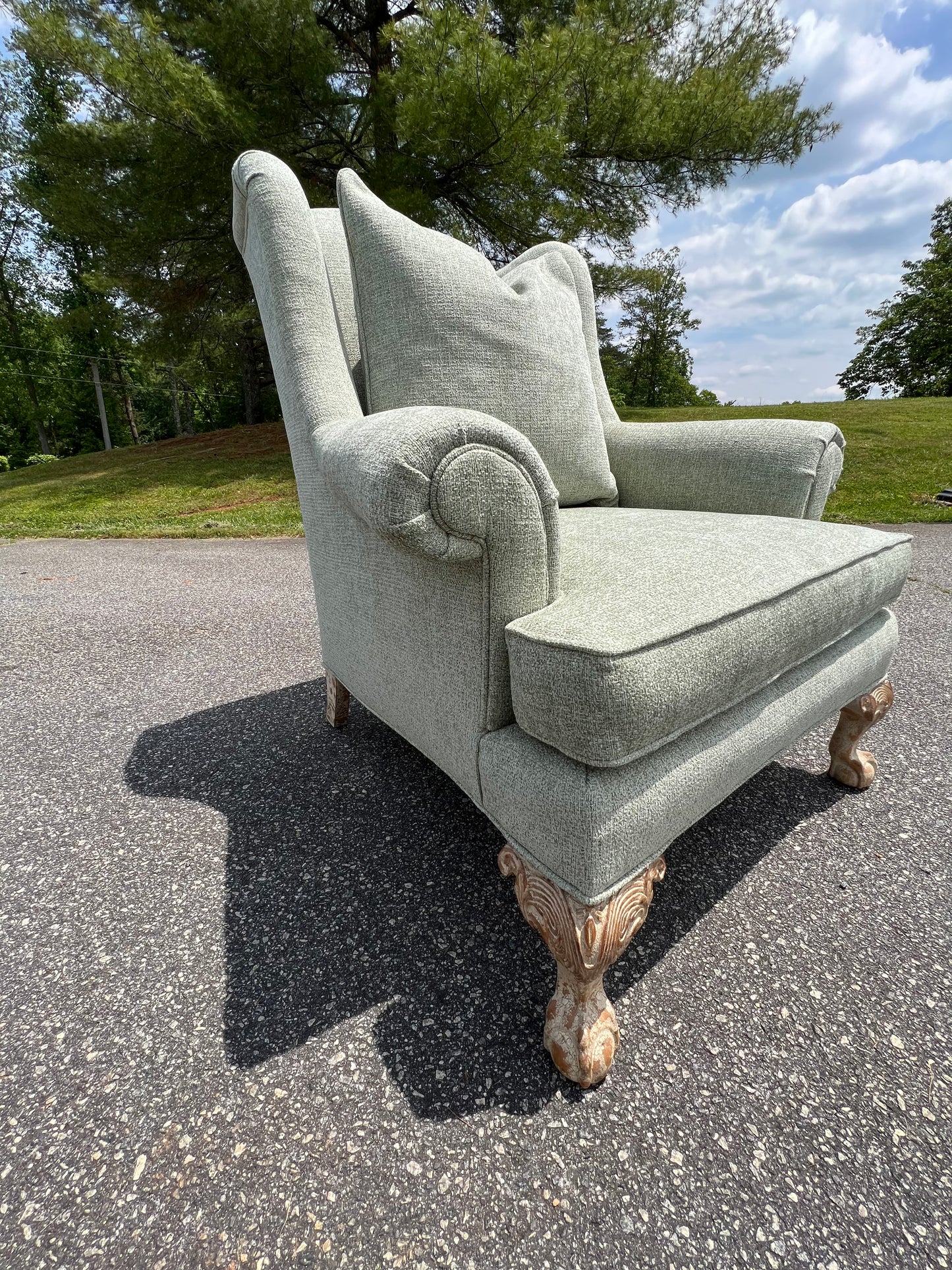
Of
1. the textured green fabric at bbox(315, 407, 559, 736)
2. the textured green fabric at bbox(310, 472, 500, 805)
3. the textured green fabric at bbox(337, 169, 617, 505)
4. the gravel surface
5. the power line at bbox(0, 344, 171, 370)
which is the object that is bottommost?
the gravel surface

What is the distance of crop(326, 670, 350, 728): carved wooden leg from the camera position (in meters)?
1.63

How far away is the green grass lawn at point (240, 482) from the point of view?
4.73 metres

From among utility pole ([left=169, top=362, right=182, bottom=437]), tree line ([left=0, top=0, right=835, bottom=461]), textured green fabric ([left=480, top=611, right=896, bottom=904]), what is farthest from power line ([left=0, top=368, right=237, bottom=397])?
textured green fabric ([left=480, top=611, right=896, bottom=904])

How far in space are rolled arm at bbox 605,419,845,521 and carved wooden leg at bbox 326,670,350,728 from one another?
0.98 metres

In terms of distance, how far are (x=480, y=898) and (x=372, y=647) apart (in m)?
0.51

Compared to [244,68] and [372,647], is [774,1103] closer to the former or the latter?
[372,647]

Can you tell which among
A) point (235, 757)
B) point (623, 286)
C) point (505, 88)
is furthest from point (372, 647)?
point (623, 286)

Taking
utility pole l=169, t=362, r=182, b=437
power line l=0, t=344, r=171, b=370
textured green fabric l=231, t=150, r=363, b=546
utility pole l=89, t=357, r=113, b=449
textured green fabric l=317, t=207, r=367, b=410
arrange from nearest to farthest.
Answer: textured green fabric l=231, t=150, r=363, b=546 → textured green fabric l=317, t=207, r=367, b=410 → power line l=0, t=344, r=171, b=370 → utility pole l=89, t=357, r=113, b=449 → utility pole l=169, t=362, r=182, b=437

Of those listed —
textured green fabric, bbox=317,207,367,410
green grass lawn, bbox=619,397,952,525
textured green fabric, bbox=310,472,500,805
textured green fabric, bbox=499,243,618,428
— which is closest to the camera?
textured green fabric, bbox=310,472,500,805

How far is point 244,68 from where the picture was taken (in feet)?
17.4

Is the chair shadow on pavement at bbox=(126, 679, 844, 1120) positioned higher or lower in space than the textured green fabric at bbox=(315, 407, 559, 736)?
lower

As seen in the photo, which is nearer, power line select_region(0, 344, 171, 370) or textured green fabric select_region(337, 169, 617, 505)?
textured green fabric select_region(337, 169, 617, 505)

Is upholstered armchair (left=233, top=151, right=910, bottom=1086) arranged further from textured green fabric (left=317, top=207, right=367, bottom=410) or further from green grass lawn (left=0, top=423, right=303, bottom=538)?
green grass lawn (left=0, top=423, right=303, bottom=538)

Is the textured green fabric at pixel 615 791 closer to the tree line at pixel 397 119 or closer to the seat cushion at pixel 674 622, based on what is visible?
the seat cushion at pixel 674 622
